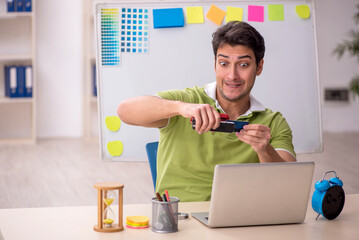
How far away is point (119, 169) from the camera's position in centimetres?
505

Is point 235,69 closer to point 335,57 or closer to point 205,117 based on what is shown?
point 205,117

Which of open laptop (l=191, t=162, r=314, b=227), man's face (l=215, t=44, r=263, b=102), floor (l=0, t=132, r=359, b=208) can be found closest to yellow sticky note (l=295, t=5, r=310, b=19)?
man's face (l=215, t=44, r=263, b=102)

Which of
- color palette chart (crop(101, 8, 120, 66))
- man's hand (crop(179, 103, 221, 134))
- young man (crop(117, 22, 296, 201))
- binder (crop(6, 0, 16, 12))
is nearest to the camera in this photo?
man's hand (crop(179, 103, 221, 134))

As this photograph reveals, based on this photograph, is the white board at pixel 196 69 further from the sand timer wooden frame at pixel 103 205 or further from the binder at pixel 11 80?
the binder at pixel 11 80

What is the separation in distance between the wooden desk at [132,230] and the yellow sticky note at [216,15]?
1.01 meters

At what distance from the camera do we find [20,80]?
5988 mm

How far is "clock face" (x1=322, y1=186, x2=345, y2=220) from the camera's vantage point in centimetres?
163

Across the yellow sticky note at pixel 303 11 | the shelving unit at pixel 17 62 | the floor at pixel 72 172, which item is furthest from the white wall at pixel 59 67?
the yellow sticky note at pixel 303 11

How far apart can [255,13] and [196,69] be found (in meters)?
0.34

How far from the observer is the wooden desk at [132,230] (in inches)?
56.3

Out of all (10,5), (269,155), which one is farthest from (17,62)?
(269,155)

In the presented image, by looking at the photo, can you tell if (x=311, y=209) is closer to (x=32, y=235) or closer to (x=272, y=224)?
(x=272, y=224)

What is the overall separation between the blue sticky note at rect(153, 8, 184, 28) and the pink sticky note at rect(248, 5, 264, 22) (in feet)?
0.95

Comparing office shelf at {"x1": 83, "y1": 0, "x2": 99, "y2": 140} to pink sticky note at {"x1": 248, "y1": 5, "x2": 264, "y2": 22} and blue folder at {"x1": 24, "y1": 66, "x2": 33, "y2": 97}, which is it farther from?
pink sticky note at {"x1": 248, "y1": 5, "x2": 264, "y2": 22}
